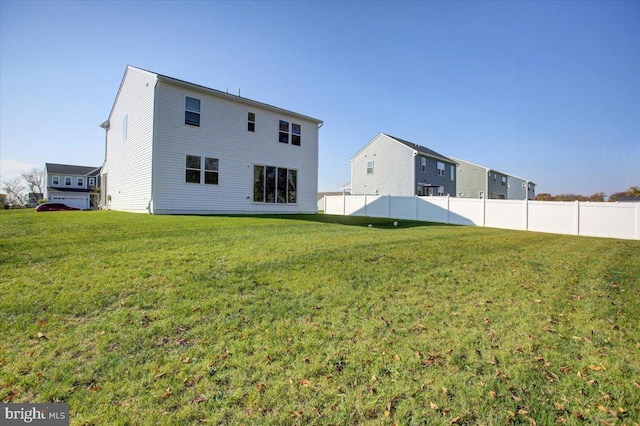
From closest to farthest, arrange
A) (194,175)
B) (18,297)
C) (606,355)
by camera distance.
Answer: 1. (606,355)
2. (18,297)
3. (194,175)

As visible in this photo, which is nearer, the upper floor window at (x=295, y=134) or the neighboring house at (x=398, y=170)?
the upper floor window at (x=295, y=134)

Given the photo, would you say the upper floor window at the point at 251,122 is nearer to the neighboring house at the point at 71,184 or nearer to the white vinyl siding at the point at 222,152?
the white vinyl siding at the point at 222,152

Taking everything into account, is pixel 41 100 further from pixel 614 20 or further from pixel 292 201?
pixel 614 20

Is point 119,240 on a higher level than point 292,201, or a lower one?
lower

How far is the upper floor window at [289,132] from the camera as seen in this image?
15.6 meters

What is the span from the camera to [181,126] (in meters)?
12.4

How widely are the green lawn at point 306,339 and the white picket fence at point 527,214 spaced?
29.1 ft

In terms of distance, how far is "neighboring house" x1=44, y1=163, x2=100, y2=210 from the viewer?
36.0m

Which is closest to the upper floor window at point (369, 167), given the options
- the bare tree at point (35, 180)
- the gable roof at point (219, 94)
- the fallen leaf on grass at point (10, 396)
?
the gable roof at point (219, 94)

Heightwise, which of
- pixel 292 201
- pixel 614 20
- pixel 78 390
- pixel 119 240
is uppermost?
pixel 614 20

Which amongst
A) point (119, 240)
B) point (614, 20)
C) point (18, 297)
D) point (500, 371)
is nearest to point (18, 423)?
point (18, 297)

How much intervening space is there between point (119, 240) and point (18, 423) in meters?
4.92

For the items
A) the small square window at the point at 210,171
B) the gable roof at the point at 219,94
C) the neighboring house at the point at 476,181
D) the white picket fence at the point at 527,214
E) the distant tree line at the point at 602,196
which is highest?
the gable roof at the point at 219,94

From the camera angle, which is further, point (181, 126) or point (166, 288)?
point (181, 126)
